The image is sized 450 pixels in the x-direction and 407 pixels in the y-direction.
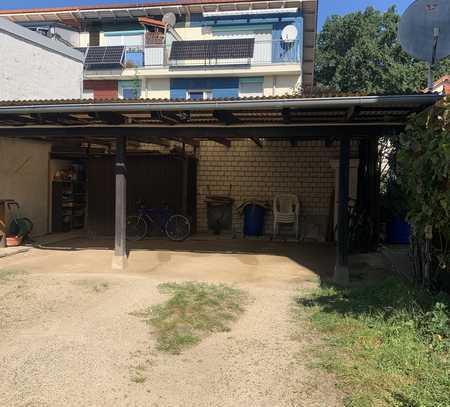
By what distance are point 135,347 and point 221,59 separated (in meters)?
16.0

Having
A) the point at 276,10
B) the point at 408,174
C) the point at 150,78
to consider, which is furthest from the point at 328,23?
the point at 408,174

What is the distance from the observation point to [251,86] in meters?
19.1

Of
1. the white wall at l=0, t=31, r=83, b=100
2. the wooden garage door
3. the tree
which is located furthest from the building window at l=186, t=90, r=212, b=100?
the tree

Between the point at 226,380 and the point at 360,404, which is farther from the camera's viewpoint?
the point at 226,380

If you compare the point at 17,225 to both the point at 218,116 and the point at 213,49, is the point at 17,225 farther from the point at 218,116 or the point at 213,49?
the point at 213,49

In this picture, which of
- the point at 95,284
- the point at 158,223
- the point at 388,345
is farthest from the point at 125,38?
the point at 388,345

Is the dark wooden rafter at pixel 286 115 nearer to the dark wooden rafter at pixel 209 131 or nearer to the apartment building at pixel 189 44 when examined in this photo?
the dark wooden rafter at pixel 209 131

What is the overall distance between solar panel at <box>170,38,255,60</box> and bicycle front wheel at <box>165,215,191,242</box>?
31.1ft

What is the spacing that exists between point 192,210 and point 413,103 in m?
7.37

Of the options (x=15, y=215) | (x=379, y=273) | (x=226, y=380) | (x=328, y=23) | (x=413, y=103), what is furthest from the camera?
(x=328, y=23)

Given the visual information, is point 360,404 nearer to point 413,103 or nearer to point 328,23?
point 413,103

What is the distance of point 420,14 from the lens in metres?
6.40

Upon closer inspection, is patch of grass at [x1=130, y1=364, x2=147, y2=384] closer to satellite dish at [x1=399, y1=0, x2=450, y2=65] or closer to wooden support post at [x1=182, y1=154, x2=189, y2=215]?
satellite dish at [x1=399, y1=0, x2=450, y2=65]

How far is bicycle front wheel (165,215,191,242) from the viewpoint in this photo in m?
11.2
